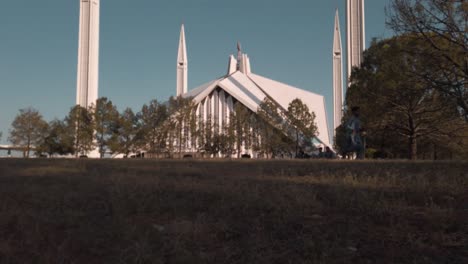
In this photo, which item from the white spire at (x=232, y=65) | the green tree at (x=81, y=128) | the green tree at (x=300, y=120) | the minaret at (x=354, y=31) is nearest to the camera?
the green tree at (x=300, y=120)

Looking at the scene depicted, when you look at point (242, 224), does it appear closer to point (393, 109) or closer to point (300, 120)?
point (393, 109)

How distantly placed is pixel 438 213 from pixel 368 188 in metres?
1.37

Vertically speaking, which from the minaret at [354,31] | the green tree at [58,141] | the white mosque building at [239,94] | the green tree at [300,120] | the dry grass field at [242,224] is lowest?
the dry grass field at [242,224]

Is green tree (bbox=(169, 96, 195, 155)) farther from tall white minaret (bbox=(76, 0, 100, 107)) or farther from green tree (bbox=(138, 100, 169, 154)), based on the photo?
tall white minaret (bbox=(76, 0, 100, 107))

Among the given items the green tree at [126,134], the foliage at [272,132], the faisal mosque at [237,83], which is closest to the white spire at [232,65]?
the faisal mosque at [237,83]

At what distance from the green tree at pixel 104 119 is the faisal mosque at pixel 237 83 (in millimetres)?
3502

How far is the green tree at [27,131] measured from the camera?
123 ft

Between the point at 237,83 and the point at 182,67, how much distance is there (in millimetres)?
12395

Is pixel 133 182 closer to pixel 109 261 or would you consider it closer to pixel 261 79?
pixel 109 261

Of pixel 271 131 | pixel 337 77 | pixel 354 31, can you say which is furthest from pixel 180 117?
pixel 337 77

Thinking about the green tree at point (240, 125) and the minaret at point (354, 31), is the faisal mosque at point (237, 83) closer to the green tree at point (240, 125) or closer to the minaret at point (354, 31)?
the minaret at point (354, 31)

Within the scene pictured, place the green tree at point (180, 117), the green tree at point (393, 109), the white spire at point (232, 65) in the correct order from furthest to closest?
the white spire at point (232, 65), the green tree at point (180, 117), the green tree at point (393, 109)

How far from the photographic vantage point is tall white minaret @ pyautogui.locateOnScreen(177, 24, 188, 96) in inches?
2564

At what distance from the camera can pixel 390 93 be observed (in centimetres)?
1977
